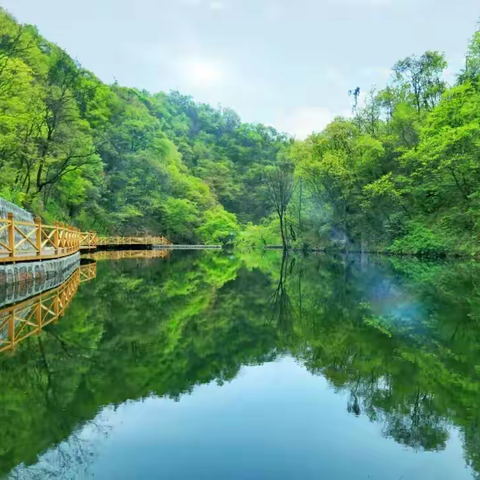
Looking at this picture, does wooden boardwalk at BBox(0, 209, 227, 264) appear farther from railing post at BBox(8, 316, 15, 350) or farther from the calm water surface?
the calm water surface

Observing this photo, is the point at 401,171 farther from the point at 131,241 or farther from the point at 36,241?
the point at 36,241

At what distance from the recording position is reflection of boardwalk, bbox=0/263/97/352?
594 centimetres

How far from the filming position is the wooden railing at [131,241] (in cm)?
3747

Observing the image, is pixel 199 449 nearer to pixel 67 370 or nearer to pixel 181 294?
pixel 67 370

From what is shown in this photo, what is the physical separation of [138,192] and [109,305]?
38.1 metres

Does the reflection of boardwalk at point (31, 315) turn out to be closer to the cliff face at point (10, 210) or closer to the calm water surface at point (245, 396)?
the calm water surface at point (245, 396)

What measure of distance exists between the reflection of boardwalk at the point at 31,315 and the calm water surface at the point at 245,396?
24 cm

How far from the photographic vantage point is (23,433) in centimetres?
317

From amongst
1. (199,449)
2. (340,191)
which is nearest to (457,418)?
(199,449)

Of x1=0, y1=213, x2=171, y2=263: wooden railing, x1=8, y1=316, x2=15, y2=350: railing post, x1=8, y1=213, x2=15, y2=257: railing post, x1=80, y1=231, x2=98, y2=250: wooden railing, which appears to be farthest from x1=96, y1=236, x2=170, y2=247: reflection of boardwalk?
x1=8, y1=316, x2=15, y2=350: railing post

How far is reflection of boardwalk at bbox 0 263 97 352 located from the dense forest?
13612 mm

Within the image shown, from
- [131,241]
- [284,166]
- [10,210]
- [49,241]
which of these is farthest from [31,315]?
[284,166]

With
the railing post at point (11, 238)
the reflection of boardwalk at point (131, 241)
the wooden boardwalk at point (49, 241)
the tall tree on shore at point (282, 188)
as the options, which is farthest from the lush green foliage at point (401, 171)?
the railing post at point (11, 238)

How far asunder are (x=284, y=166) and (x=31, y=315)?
39.0 metres
